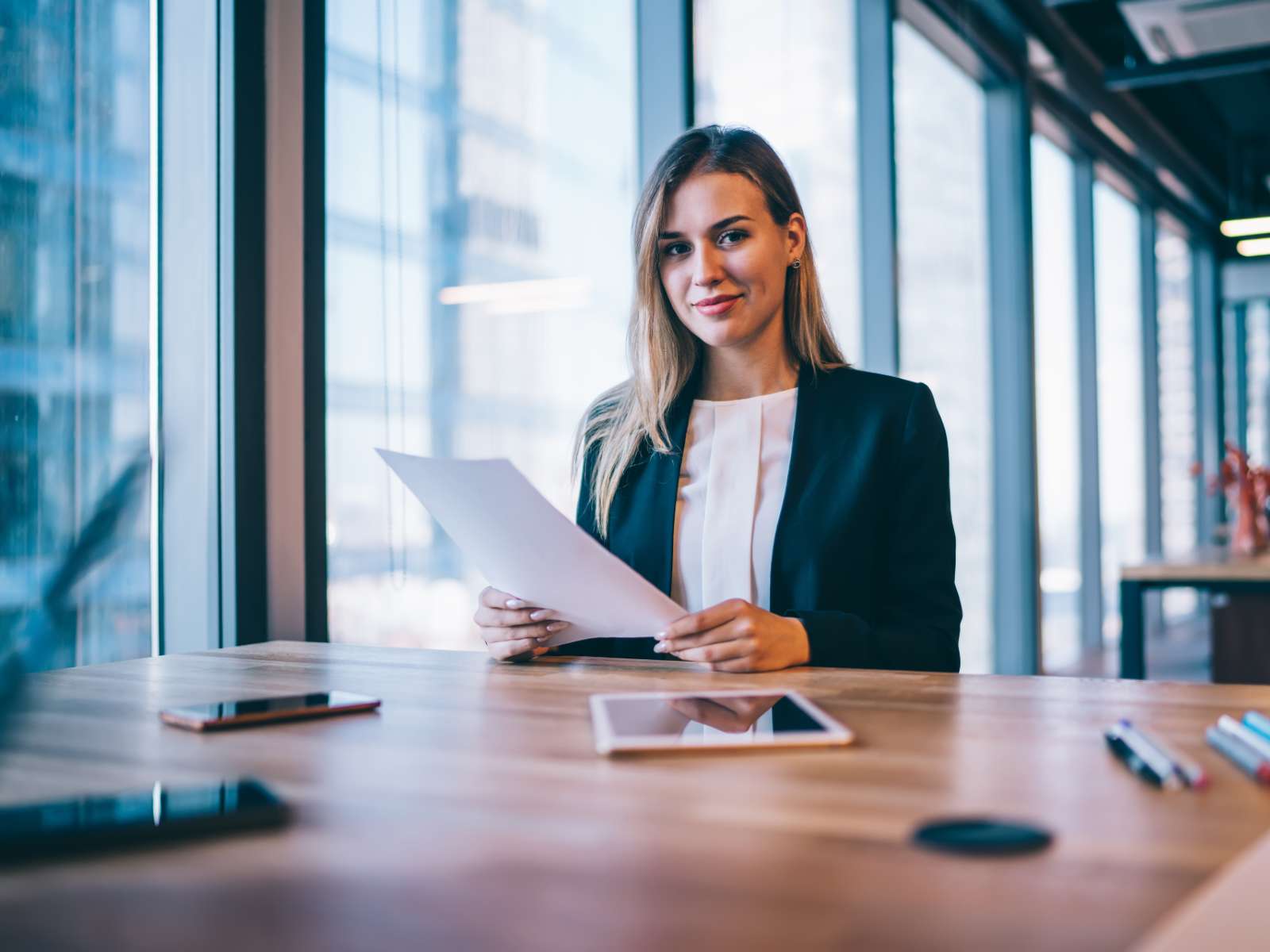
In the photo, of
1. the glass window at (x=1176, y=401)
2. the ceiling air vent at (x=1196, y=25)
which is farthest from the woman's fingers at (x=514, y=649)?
the glass window at (x=1176, y=401)

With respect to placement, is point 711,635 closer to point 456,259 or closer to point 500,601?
point 500,601

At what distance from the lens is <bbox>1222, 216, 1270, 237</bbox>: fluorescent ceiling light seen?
6.15m

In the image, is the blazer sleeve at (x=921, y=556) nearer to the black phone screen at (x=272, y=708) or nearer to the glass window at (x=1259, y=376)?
the black phone screen at (x=272, y=708)

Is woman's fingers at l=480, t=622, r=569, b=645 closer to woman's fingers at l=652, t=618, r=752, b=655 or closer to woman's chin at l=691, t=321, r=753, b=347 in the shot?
woman's fingers at l=652, t=618, r=752, b=655

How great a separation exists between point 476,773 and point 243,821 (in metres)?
0.17

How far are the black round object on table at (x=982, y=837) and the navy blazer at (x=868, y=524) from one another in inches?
35.0

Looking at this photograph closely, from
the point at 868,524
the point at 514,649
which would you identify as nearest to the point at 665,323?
the point at 868,524

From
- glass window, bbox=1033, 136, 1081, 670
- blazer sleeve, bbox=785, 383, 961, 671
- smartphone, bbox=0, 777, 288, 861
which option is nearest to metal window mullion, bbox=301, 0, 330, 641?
blazer sleeve, bbox=785, 383, 961, 671

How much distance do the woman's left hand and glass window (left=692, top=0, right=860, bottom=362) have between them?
7.61ft

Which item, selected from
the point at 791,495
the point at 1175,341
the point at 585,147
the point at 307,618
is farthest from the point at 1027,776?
the point at 1175,341

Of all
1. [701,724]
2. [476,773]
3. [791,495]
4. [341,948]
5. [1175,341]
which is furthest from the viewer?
[1175,341]

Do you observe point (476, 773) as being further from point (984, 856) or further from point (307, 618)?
point (307, 618)

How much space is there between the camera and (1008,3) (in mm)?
4609

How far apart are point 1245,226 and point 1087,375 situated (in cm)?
119
